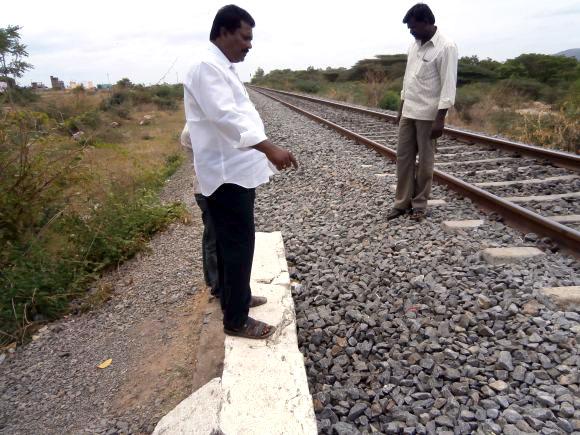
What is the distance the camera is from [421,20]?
3.96m

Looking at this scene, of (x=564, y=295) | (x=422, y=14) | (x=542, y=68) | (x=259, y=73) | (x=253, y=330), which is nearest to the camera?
(x=253, y=330)

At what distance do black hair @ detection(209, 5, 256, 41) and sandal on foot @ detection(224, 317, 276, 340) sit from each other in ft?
5.26

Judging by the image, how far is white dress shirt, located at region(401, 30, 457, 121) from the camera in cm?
398

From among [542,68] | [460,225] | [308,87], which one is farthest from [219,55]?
[308,87]

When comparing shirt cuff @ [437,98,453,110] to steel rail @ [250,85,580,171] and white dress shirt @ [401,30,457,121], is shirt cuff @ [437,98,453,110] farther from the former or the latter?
steel rail @ [250,85,580,171]

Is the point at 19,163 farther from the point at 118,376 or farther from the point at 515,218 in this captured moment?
the point at 515,218

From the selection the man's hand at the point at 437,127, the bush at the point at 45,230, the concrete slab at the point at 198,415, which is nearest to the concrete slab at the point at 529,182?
the man's hand at the point at 437,127

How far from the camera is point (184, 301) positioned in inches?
145

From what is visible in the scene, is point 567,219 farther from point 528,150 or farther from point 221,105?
point 221,105

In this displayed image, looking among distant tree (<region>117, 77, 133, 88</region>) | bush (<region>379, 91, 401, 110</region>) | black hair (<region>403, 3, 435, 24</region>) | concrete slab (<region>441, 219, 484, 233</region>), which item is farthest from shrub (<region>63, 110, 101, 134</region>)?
distant tree (<region>117, 77, 133, 88</region>)

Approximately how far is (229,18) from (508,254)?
267 centimetres

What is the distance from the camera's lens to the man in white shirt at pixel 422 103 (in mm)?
3984

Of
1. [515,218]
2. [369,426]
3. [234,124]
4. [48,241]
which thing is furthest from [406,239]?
[48,241]

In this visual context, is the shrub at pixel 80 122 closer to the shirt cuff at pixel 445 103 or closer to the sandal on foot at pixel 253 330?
the sandal on foot at pixel 253 330
